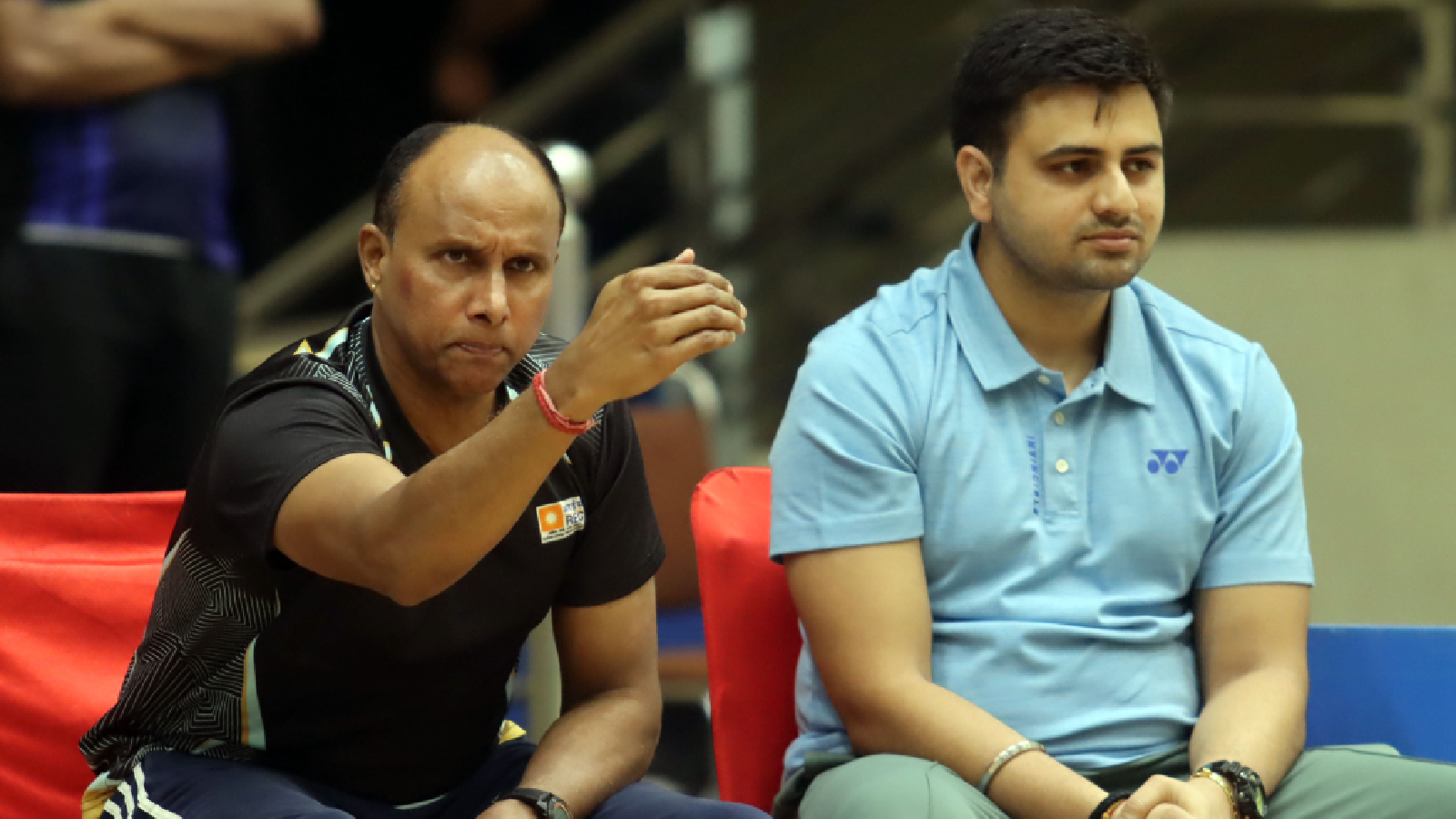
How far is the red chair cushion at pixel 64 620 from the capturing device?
214 cm

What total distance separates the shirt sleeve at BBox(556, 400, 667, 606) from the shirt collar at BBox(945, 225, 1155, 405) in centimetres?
50

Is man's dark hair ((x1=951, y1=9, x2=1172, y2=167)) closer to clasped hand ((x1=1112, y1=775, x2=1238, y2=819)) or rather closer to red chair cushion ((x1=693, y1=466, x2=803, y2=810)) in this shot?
red chair cushion ((x1=693, y1=466, x2=803, y2=810))

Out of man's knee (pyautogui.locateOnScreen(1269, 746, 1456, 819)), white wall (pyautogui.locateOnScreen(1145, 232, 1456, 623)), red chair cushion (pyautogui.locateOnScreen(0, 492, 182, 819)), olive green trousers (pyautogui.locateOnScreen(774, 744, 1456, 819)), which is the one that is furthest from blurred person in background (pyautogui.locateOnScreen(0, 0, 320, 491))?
white wall (pyautogui.locateOnScreen(1145, 232, 1456, 623))

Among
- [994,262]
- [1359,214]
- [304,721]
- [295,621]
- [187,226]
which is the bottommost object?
[304,721]

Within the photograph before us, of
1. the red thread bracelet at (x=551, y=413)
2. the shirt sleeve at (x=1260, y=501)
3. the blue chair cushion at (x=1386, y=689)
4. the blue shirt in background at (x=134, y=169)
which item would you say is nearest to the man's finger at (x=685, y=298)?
the red thread bracelet at (x=551, y=413)

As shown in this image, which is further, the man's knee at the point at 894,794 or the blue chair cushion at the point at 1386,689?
the blue chair cushion at the point at 1386,689

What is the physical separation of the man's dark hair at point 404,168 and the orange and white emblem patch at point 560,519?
0.34 meters

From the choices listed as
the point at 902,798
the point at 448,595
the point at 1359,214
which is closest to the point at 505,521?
the point at 448,595

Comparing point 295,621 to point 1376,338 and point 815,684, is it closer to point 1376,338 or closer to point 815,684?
point 815,684

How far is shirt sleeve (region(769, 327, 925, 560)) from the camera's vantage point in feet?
6.78

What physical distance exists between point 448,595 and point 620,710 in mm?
296

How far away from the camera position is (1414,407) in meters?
4.64

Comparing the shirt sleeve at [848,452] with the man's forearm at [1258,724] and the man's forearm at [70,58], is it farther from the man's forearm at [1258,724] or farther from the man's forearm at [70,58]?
the man's forearm at [70,58]

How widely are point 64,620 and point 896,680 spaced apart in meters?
1.14
